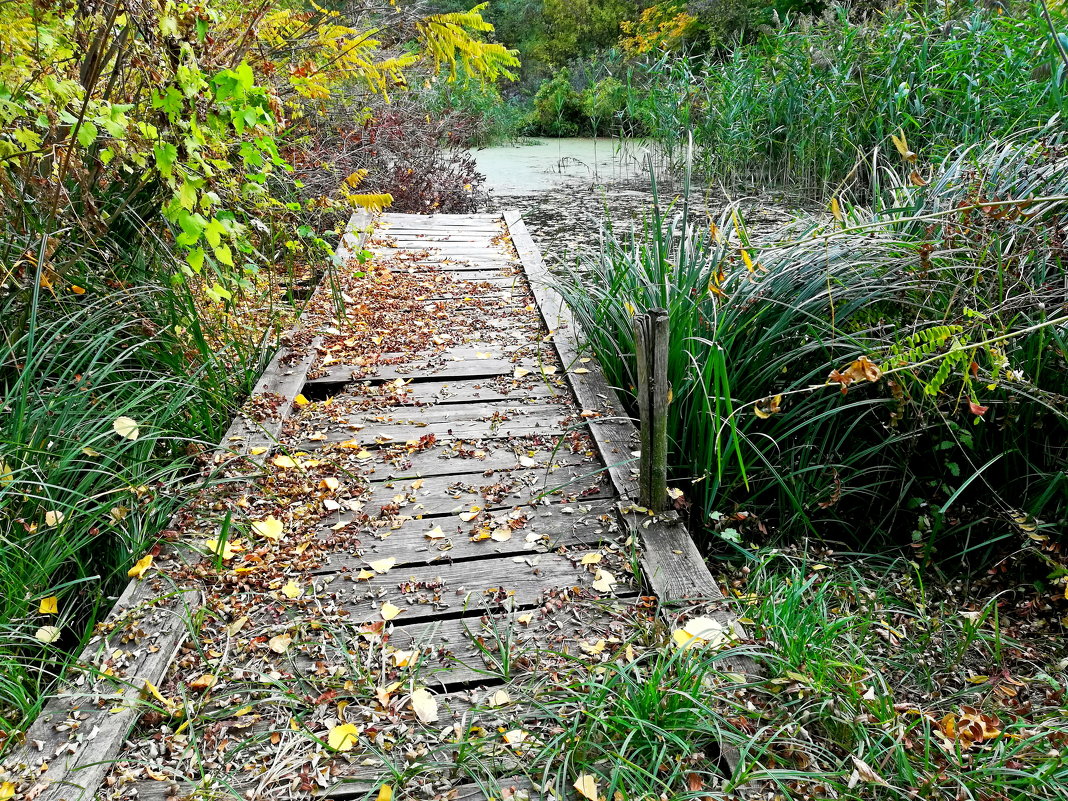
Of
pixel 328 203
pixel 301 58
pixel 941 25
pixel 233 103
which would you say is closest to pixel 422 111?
pixel 301 58

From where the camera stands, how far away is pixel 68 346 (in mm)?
2348

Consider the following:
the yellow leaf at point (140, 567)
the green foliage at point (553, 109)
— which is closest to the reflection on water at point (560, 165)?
the green foliage at point (553, 109)

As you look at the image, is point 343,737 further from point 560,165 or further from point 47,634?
point 560,165

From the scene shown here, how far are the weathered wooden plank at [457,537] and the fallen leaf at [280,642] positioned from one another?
255 mm

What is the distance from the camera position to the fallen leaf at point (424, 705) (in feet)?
4.79

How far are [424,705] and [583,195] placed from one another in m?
6.48

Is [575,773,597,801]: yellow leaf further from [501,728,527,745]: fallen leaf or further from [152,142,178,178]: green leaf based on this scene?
[152,142,178,178]: green leaf

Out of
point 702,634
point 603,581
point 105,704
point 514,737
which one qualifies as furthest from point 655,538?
point 105,704

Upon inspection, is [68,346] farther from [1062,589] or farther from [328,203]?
[1062,589]

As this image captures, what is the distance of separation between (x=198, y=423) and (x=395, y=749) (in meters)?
1.42

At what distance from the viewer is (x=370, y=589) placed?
1.84 metres

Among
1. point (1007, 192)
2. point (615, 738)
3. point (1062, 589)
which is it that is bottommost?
point (1062, 589)

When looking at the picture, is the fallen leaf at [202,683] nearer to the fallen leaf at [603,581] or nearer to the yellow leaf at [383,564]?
the yellow leaf at [383,564]

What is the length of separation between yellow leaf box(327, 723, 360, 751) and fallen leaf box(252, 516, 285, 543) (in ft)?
2.25
